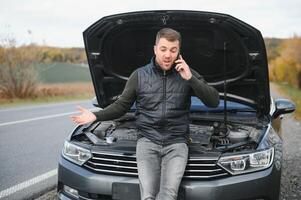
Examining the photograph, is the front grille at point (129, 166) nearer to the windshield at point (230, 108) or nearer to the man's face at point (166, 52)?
the man's face at point (166, 52)

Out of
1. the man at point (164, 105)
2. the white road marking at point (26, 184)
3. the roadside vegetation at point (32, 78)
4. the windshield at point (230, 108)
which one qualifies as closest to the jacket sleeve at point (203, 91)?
the man at point (164, 105)

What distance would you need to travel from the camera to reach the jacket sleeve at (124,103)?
150 inches

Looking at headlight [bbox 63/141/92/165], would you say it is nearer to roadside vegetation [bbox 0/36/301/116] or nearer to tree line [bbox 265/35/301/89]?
roadside vegetation [bbox 0/36/301/116]

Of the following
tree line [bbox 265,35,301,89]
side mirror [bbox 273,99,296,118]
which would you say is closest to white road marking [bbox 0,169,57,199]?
side mirror [bbox 273,99,296,118]

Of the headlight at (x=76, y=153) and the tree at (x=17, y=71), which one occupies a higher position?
the headlight at (x=76, y=153)

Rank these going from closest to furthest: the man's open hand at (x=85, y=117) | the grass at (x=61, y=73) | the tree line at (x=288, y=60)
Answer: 1. the man's open hand at (x=85, y=117)
2. the grass at (x=61, y=73)
3. the tree line at (x=288, y=60)

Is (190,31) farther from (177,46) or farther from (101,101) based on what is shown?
(101,101)

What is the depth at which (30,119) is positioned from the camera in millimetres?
12844

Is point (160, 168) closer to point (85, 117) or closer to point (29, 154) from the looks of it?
point (85, 117)

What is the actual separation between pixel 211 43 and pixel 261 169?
Result: 1.72m

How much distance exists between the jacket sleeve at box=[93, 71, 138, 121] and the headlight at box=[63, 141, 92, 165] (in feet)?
1.03

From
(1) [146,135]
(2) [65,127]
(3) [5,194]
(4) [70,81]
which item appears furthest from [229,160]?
(4) [70,81]

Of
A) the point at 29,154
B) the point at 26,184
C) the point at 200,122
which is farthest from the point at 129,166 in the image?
the point at 29,154

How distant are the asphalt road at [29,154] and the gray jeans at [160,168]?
2065 mm
